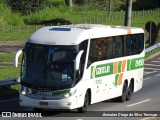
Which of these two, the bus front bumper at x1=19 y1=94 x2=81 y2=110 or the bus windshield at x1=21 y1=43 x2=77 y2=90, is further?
the bus windshield at x1=21 y1=43 x2=77 y2=90

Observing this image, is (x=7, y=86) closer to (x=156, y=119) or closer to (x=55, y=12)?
(x=156, y=119)

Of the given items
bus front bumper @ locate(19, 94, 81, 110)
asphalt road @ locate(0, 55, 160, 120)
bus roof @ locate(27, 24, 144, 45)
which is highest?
bus roof @ locate(27, 24, 144, 45)

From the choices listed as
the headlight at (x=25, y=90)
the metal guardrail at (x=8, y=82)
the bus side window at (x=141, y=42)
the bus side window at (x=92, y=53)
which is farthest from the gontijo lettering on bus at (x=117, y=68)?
the metal guardrail at (x=8, y=82)

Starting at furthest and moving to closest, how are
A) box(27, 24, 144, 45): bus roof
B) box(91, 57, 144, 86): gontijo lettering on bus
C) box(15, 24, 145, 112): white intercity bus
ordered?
box(91, 57, 144, 86): gontijo lettering on bus < box(27, 24, 144, 45): bus roof < box(15, 24, 145, 112): white intercity bus

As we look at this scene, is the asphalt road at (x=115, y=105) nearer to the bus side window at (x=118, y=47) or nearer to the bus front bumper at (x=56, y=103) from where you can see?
the bus front bumper at (x=56, y=103)

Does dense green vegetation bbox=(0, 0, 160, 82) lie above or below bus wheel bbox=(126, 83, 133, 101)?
below

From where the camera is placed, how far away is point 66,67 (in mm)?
20547

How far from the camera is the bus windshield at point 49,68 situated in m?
20.4

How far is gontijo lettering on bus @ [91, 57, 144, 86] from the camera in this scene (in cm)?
2232

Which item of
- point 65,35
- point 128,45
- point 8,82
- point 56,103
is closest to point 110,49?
point 128,45

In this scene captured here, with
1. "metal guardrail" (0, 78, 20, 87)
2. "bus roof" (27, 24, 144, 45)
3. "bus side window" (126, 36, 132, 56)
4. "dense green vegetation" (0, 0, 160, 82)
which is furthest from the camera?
"dense green vegetation" (0, 0, 160, 82)

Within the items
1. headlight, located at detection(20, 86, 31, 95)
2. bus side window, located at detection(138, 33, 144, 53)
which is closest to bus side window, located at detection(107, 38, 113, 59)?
bus side window, located at detection(138, 33, 144, 53)

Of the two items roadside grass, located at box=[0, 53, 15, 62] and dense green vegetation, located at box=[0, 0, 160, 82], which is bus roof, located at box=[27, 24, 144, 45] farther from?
dense green vegetation, located at box=[0, 0, 160, 82]

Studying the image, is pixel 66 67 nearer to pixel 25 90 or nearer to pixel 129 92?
pixel 25 90
